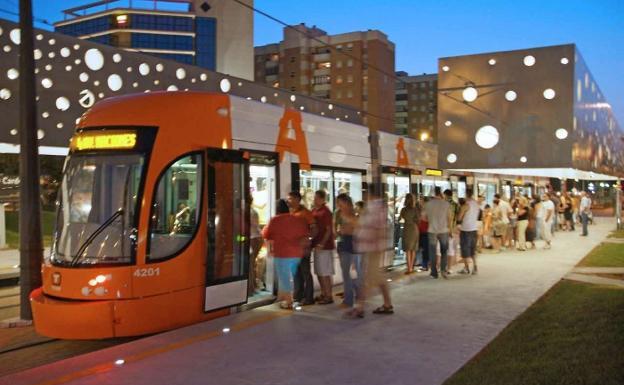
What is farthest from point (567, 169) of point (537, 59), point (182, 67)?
point (182, 67)

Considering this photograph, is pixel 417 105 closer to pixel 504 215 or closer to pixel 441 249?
pixel 504 215

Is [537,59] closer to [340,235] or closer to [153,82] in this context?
[153,82]

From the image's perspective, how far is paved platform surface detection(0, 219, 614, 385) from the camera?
19.4ft

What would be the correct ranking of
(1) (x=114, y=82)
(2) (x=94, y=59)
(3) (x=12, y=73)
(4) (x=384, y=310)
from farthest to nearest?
(1) (x=114, y=82)
(2) (x=94, y=59)
(3) (x=12, y=73)
(4) (x=384, y=310)

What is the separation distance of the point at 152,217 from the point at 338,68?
93821mm

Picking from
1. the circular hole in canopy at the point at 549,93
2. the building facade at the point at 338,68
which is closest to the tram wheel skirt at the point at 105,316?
the circular hole in canopy at the point at 549,93

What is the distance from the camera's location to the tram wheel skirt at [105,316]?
707 cm

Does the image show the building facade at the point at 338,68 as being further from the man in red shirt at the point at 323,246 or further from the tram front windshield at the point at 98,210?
the tram front windshield at the point at 98,210

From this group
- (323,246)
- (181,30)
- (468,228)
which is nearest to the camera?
(323,246)

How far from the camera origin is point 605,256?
16.5 metres

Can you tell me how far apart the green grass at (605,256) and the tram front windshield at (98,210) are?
1125 cm

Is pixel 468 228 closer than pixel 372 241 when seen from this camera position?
No

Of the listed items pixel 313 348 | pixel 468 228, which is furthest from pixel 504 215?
pixel 313 348

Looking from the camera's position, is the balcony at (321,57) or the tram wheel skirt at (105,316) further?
the balcony at (321,57)
